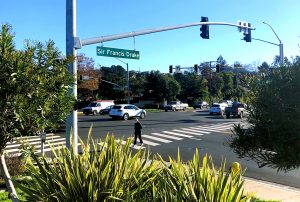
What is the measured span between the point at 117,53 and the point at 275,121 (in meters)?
13.7

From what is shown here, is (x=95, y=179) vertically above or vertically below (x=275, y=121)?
below

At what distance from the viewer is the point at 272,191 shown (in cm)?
1120

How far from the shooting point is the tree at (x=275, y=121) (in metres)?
4.84

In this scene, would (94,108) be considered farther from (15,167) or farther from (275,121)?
(275,121)

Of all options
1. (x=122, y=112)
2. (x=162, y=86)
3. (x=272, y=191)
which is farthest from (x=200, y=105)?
(x=272, y=191)

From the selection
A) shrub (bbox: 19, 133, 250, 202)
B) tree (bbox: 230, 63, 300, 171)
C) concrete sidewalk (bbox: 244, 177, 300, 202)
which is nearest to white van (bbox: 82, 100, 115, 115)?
concrete sidewalk (bbox: 244, 177, 300, 202)

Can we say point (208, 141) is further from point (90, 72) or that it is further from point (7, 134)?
point (90, 72)

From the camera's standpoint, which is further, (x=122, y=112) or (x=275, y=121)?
(x=122, y=112)

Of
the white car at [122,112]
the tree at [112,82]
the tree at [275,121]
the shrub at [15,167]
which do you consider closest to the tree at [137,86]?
the tree at [112,82]

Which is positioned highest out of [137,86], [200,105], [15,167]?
[137,86]

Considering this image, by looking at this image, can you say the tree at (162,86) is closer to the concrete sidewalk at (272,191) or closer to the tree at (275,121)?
the concrete sidewalk at (272,191)

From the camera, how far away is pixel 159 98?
84.7m

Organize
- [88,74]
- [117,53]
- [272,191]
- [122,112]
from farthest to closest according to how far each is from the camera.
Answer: [88,74] < [122,112] < [117,53] < [272,191]

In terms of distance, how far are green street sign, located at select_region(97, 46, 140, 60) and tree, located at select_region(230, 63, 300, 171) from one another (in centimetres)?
1247
